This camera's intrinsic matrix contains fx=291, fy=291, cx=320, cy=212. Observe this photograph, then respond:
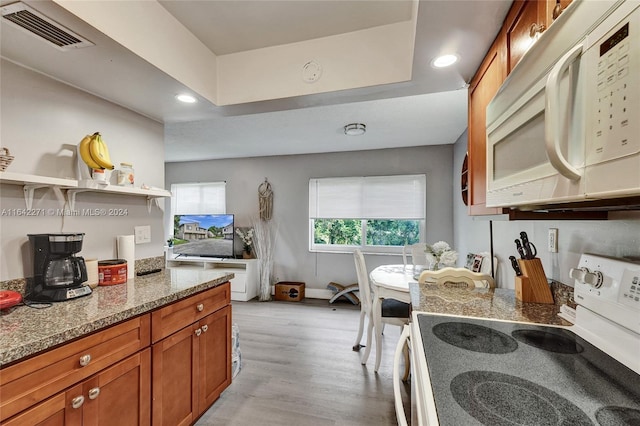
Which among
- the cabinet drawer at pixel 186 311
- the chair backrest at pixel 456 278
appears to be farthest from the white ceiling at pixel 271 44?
the cabinet drawer at pixel 186 311

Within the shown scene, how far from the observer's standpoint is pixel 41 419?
0.98m

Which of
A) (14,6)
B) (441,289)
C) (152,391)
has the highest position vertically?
(14,6)

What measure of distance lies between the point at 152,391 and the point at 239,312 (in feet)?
8.42

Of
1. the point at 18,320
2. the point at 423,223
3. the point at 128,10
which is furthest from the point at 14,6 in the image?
the point at 423,223

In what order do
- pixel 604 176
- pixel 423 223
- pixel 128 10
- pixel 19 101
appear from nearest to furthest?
pixel 604 176 < pixel 128 10 < pixel 19 101 < pixel 423 223

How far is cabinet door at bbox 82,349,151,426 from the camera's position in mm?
1145

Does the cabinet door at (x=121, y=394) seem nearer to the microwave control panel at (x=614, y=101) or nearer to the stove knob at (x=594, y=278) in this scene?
the microwave control panel at (x=614, y=101)

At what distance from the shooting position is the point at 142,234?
7.17 ft

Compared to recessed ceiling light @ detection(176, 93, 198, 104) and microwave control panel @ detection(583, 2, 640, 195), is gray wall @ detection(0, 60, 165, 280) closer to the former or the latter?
recessed ceiling light @ detection(176, 93, 198, 104)

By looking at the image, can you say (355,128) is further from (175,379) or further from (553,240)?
(175,379)

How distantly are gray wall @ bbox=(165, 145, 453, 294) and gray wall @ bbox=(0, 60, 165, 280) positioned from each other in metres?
2.69

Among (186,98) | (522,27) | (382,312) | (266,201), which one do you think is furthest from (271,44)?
(266,201)

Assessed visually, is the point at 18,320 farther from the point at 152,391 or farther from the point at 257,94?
the point at 257,94

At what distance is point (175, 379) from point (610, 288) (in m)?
1.92
